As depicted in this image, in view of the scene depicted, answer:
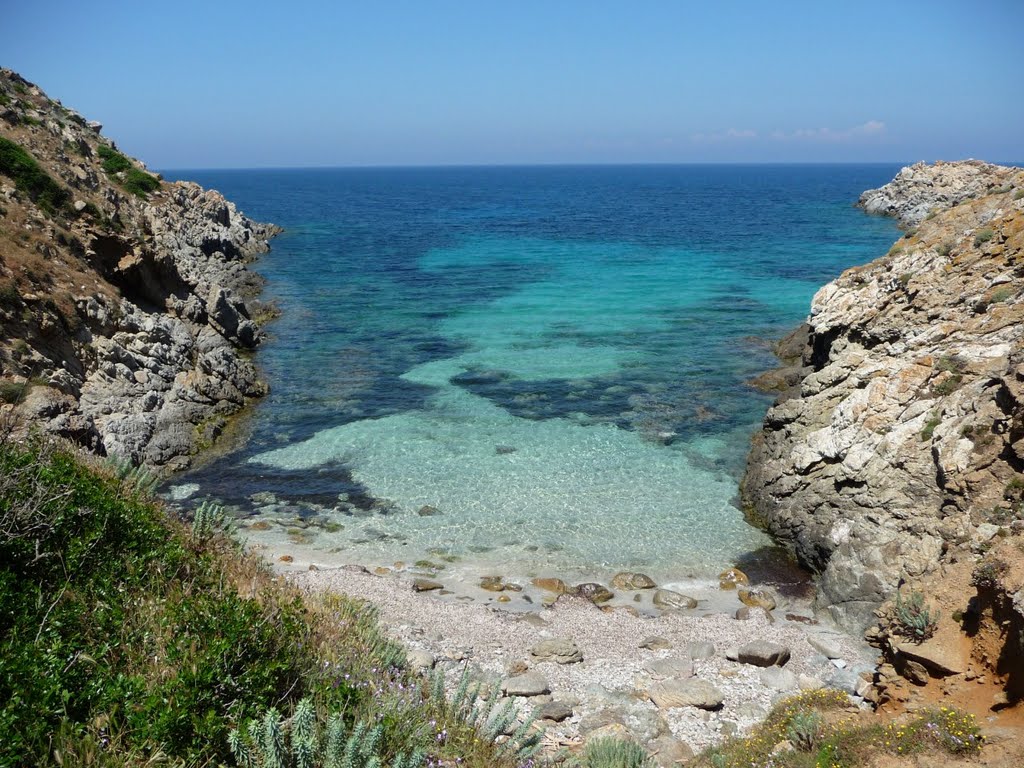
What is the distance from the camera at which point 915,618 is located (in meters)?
11.1

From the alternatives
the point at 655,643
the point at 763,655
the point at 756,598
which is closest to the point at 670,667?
the point at 655,643

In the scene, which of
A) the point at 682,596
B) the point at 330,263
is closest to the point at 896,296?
the point at 682,596

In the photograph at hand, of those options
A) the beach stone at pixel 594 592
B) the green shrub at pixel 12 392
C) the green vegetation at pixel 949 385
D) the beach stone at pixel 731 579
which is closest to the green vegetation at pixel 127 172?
the green shrub at pixel 12 392

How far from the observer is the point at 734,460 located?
23375mm

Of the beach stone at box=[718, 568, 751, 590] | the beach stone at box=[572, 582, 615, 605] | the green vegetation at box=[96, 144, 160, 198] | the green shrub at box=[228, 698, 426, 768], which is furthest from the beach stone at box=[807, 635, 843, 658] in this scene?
the green vegetation at box=[96, 144, 160, 198]

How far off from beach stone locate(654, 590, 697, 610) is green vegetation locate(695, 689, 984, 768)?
5.29 m

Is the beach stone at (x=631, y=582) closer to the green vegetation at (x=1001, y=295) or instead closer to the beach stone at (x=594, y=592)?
the beach stone at (x=594, y=592)

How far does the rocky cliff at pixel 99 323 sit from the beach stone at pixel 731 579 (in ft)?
54.8

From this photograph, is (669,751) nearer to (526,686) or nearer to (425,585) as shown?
(526,686)

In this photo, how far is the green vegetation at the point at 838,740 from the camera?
841cm

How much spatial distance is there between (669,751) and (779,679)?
3346 millimetres

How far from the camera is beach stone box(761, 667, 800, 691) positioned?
42.2ft

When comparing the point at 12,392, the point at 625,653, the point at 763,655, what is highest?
the point at 12,392

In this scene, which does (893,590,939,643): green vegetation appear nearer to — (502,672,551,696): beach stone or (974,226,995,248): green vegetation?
(502,672,551,696): beach stone
